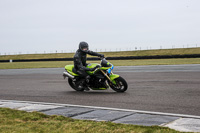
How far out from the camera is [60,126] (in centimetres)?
516

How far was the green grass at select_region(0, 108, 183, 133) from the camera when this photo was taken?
4.79 meters

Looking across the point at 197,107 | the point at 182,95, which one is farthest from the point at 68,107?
the point at 182,95

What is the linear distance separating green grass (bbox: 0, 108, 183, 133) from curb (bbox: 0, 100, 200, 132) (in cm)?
35

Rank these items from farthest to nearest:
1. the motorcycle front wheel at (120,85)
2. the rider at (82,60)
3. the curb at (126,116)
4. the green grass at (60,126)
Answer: the rider at (82,60), the motorcycle front wheel at (120,85), the curb at (126,116), the green grass at (60,126)

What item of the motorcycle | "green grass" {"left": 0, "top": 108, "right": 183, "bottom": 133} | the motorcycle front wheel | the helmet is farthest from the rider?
"green grass" {"left": 0, "top": 108, "right": 183, "bottom": 133}

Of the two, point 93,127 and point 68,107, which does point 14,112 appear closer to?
point 68,107

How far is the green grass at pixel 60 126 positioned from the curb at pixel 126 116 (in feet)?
1.16

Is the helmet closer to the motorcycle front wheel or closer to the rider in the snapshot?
the rider

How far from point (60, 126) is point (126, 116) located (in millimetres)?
1466

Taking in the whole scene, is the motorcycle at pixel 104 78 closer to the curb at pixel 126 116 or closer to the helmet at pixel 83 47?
the helmet at pixel 83 47

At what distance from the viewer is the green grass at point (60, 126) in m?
4.79

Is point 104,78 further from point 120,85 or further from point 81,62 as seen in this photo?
point 81,62

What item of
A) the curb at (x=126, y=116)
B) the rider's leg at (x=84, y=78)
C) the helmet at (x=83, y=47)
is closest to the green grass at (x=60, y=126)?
the curb at (x=126, y=116)

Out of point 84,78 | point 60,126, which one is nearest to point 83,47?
point 84,78
